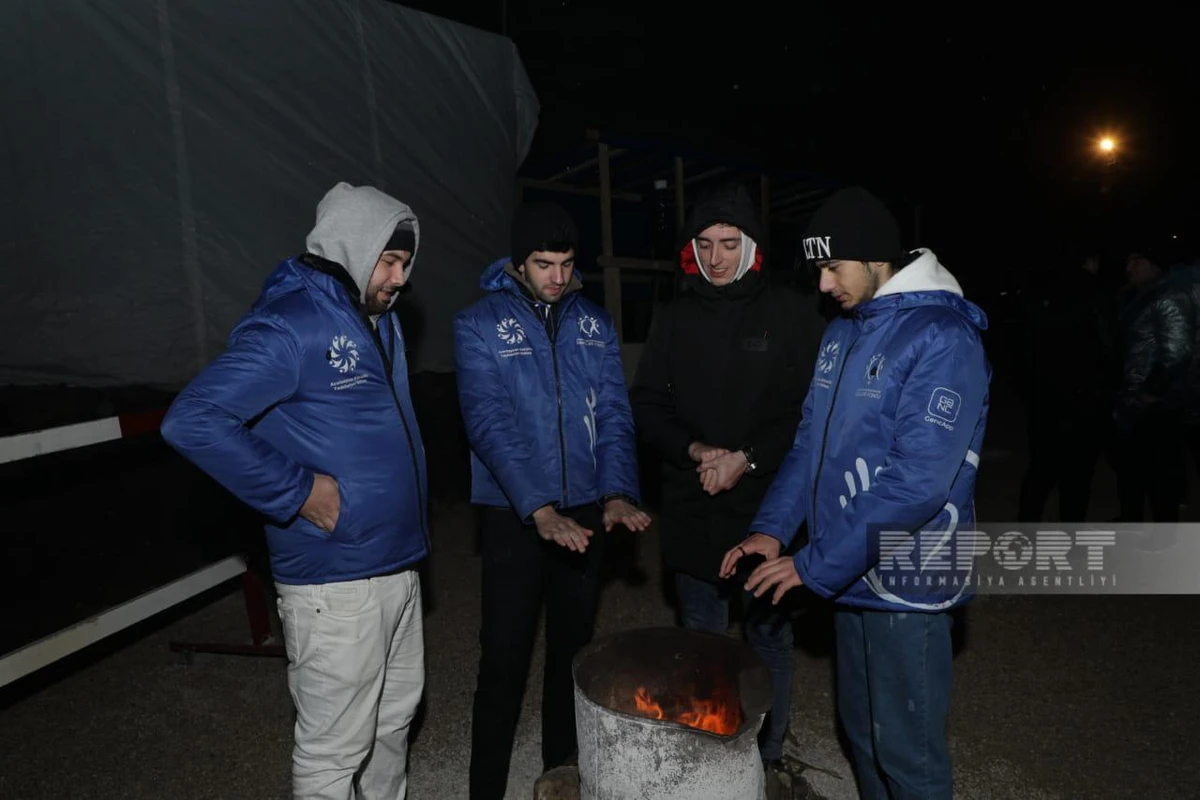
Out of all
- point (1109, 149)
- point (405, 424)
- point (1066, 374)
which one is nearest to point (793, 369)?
point (405, 424)

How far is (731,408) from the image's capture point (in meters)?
3.27

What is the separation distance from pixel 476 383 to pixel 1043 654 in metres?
4.11

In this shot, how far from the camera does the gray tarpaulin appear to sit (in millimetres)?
4840

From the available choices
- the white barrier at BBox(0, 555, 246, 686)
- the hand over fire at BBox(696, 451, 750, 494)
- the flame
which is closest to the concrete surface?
the white barrier at BBox(0, 555, 246, 686)

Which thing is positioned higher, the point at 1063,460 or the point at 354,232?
the point at 354,232

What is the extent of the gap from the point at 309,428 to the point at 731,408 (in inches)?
71.0

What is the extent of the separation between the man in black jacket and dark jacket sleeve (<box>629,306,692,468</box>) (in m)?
0.01

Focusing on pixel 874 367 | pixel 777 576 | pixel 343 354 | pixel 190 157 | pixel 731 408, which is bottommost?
pixel 777 576

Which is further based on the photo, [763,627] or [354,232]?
[763,627]

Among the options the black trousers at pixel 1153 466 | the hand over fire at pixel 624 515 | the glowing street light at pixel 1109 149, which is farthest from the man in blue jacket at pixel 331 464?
the glowing street light at pixel 1109 149

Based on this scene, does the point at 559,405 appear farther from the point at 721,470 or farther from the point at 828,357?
the point at 828,357

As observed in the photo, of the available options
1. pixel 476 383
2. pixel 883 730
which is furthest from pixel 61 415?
pixel 883 730

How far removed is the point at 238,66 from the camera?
5859 mm

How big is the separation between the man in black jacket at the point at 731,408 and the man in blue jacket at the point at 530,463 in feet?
1.17
